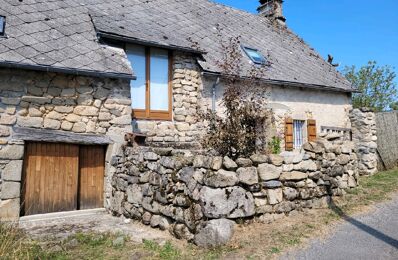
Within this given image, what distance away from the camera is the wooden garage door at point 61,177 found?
5957 millimetres

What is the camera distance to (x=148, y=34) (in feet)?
25.7

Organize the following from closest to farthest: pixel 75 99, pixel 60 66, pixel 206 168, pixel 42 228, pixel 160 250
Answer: pixel 160 250 < pixel 206 168 < pixel 42 228 < pixel 60 66 < pixel 75 99

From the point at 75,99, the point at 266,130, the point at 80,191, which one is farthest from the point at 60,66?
the point at 266,130

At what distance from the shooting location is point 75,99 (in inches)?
246

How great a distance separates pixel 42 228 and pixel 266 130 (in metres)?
6.74

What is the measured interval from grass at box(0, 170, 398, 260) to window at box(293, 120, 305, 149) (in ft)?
18.5

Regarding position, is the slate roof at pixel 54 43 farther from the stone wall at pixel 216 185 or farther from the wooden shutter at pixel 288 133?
the wooden shutter at pixel 288 133

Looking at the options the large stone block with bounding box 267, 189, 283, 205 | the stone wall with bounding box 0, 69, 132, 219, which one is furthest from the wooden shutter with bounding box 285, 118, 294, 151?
the stone wall with bounding box 0, 69, 132, 219

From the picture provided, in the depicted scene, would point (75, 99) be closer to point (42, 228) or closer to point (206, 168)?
point (42, 228)

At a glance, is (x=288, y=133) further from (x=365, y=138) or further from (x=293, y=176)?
(x=293, y=176)

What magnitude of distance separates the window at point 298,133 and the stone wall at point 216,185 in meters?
4.32

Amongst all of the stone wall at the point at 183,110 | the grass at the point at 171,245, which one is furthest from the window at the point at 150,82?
the grass at the point at 171,245

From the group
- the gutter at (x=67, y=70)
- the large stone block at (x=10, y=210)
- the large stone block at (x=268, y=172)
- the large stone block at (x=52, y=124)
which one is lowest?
the large stone block at (x=10, y=210)

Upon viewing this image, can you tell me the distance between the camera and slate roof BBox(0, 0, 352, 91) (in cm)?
627
